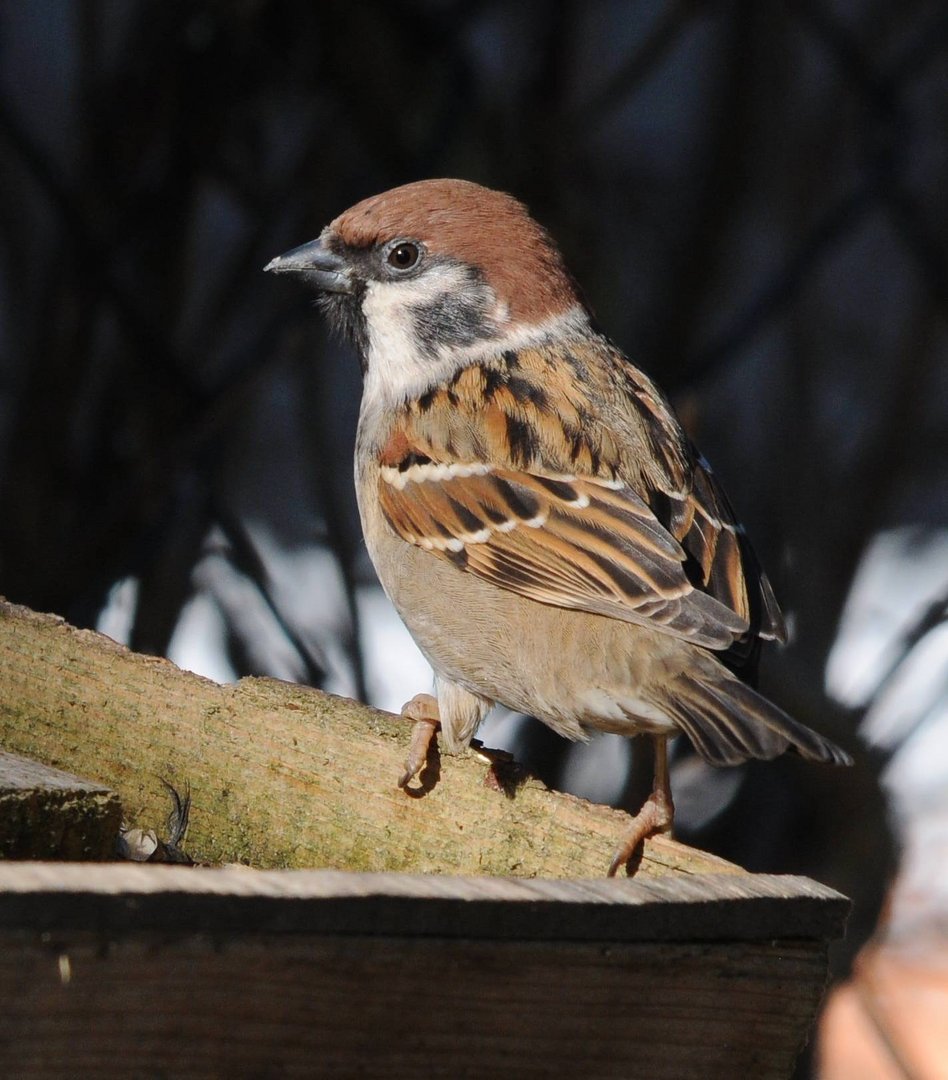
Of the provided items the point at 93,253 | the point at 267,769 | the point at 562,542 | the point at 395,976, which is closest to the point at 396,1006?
the point at 395,976

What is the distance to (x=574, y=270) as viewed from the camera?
4086 millimetres

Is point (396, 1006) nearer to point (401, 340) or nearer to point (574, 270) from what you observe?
point (401, 340)

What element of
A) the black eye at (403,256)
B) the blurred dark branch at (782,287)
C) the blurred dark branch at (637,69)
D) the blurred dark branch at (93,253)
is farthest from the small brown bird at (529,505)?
the blurred dark branch at (93,253)

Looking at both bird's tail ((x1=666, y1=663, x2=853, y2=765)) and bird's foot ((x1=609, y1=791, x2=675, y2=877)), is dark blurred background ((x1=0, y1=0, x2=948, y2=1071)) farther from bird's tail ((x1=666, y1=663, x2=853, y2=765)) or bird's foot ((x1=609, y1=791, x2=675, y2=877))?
bird's foot ((x1=609, y1=791, x2=675, y2=877))

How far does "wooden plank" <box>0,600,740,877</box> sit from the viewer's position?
205cm

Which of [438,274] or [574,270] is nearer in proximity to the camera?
[438,274]

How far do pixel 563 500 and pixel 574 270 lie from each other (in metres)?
1.73

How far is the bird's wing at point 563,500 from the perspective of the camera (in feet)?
7.51

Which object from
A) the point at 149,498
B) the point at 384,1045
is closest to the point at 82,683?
the point at 384,1045

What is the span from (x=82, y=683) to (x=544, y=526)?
0.74m

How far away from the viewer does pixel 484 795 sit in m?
2.13

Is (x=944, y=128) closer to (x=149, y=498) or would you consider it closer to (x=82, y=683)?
(x=149, y=498)

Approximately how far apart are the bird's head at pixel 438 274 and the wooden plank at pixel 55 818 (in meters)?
1.17

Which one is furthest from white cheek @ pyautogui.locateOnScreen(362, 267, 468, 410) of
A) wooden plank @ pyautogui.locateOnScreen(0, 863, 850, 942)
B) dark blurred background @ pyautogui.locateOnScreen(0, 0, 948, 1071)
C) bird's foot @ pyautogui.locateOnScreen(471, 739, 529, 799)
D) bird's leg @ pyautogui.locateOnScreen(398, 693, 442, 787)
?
wooden plank @ pyautogui.locateOnScreen(0, 863, 850, 942)
